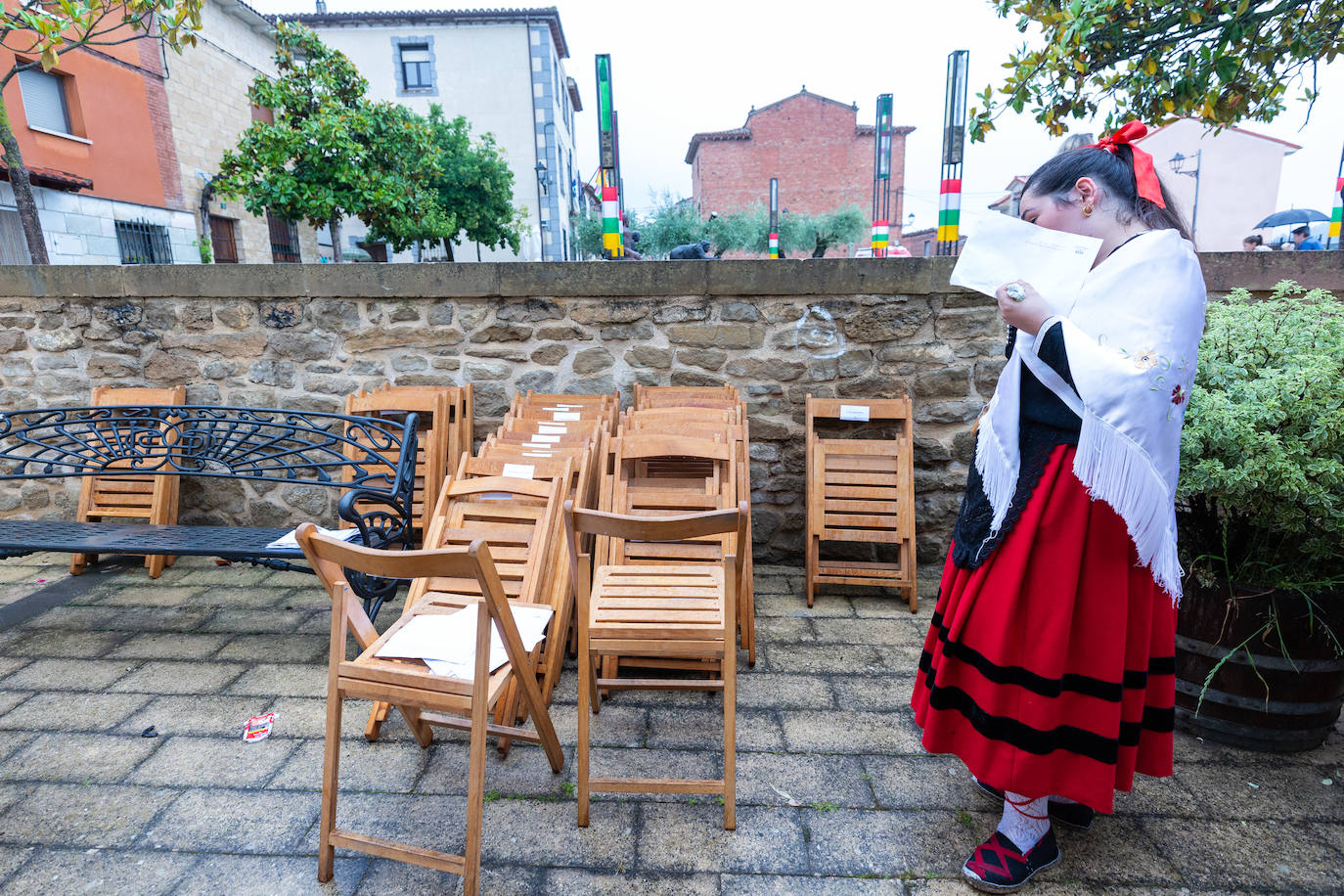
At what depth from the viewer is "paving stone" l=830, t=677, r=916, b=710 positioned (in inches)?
96.7

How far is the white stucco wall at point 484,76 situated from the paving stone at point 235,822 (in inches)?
977

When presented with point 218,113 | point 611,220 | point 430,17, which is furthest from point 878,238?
point 430,17

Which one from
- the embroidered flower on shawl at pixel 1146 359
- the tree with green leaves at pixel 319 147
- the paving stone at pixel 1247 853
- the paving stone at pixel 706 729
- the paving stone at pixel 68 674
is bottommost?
the paving stone at pixel 1247 853

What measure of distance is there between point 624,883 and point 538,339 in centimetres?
277

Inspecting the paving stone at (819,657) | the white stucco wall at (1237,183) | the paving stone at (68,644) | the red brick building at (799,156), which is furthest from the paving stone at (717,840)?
the red brick building at (799,156)

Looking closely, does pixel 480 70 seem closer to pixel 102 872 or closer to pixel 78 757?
pixel 78 757

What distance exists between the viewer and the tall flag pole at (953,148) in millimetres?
5352

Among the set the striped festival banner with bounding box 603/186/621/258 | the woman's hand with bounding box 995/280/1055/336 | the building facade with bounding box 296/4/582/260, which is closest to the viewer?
the woman's hand with bounding box 995/280/1055/336

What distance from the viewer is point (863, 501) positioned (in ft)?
11.2

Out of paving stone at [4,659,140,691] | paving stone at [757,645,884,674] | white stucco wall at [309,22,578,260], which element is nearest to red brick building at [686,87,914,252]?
white stucco wall at [309,22,578,260]

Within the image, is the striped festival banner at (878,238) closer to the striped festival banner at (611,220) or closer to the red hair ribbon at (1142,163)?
the striped festival banner at (611,220)

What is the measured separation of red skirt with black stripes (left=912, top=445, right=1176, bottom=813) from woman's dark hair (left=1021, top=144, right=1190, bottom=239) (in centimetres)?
51

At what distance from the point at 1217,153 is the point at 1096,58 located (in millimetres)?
29459

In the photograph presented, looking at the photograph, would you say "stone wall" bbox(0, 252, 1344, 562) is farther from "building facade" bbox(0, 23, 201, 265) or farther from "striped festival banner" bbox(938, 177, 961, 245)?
"building facade" bbox(0, 23, 201, 265)
